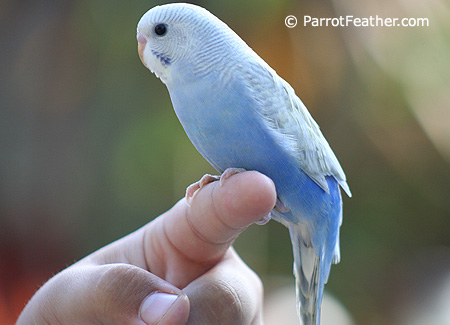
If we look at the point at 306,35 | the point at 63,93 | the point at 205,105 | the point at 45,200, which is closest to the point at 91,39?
the point at 63,93

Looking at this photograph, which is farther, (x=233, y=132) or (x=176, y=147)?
(x=176, y=147)

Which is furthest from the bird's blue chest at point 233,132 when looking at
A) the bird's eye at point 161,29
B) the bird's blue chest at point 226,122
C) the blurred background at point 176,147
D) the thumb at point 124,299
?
the blurred background at point 176,147

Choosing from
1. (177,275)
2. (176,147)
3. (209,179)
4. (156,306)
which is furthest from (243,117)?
(176,147)

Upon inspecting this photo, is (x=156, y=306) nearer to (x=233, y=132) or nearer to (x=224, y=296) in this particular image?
(x=224, y=296)

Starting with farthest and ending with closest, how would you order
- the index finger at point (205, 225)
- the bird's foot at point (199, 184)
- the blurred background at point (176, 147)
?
1. the blurred background at point (176, 147)
2. the bird's foot at point (199, 184)
3. the index finger at point (205, 225)

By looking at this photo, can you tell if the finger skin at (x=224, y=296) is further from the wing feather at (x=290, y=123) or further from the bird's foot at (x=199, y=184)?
the wing feather at (x=290, y=123)

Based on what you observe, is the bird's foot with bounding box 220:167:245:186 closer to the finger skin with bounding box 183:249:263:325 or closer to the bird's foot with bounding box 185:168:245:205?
the bird's foot with bounding box 185:168:245:205

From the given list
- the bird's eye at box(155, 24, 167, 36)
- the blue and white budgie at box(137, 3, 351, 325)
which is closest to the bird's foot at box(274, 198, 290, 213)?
the blue and white budgie at box(137, 3, 351, 325)
